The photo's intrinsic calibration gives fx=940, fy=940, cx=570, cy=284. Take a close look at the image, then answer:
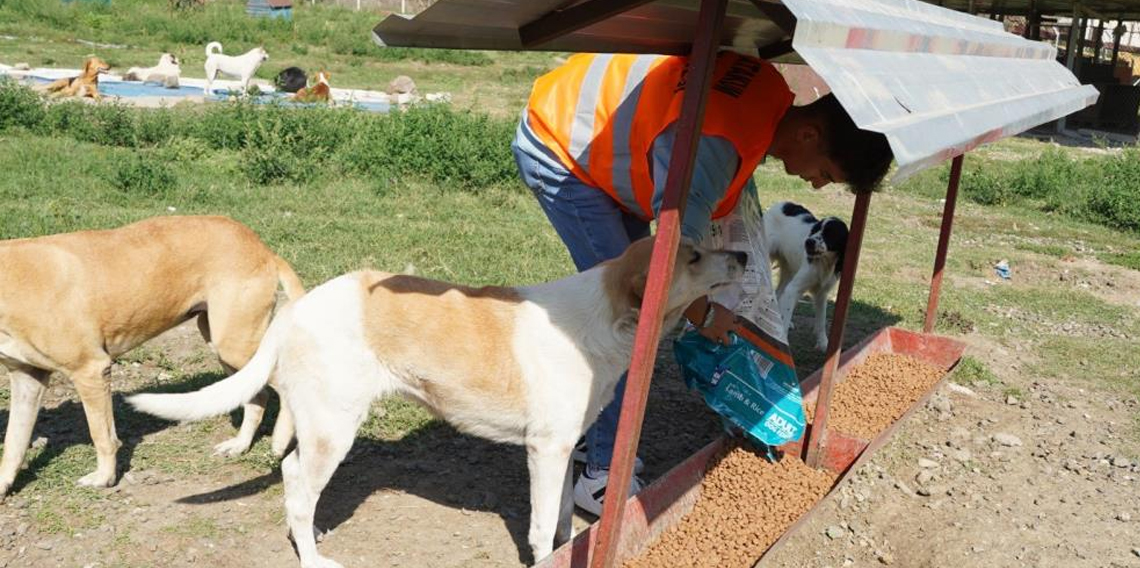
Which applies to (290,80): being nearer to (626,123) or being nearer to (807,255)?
(807,255)

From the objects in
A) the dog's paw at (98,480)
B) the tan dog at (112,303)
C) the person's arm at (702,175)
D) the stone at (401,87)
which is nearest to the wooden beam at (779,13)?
the person's arm at (702,175)

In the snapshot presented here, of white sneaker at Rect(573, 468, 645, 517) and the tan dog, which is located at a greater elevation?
the tan dog

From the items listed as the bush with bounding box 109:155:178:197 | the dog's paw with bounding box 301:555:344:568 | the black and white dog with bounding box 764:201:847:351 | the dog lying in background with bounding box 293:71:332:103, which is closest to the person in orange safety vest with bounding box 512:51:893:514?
the dog's paw with bounding box 301:555:344:568

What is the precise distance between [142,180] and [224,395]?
21.0 feet

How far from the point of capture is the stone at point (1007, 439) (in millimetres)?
5332

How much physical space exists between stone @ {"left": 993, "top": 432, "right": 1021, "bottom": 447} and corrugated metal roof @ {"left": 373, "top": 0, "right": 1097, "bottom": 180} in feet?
6.57

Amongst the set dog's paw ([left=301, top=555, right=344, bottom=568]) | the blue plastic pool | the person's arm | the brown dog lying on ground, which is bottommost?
dog's paw ([left=301, top=555, right=344, bottom=568])

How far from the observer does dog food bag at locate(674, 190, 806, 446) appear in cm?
427

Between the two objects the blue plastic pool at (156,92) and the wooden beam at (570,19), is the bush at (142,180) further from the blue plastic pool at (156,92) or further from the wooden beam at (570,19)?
the wooden beam at (570,19)

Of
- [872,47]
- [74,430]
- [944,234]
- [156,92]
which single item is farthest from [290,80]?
[872,47]

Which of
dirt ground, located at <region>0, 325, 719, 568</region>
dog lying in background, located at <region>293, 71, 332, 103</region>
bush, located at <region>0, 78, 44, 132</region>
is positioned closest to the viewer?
dirt ground, located at <region>0, 325, 719, 568</region>

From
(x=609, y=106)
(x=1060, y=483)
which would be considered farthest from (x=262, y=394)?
(x=1060, y=483)

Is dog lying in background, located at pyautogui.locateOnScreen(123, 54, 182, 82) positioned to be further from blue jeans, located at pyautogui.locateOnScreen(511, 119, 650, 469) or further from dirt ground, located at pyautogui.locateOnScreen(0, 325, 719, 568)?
blue jeans, located at pyautogui.locateOnScreen(511, 119, 650, 469)

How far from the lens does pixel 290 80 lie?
18672 mm
